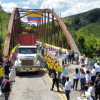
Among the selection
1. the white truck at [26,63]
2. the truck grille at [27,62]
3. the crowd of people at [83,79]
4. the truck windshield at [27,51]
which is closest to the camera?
the crowd of people at [83,79]

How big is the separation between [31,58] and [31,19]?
1274 inches

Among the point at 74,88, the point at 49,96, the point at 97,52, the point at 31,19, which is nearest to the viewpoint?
the point at 49,96

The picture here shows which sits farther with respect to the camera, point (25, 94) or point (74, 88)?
point (74, 88)

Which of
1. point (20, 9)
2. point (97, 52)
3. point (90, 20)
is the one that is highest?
point (90, 20)

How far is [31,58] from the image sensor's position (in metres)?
15.5

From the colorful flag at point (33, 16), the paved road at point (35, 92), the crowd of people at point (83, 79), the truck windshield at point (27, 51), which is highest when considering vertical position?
the colorful flag at point (33, 16)

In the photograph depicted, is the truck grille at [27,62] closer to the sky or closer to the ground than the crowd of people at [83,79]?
closer to the sky

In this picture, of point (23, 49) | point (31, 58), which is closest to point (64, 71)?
point (31, 58)

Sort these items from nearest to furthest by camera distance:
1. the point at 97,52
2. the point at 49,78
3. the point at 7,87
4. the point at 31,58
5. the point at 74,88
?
the point at 7,87 < the point at 74,88 < the point at 49,78 < the point at 31,58 < the point at 97,52

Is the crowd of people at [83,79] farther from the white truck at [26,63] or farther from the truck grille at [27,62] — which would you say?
the truck grille at [27,62]

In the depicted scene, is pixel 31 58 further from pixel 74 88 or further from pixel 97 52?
pixel 97 52

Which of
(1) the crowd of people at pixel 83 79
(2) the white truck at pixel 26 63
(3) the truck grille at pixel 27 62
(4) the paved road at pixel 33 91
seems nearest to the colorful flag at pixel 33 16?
(1) the crowd of people at pixel 83 79

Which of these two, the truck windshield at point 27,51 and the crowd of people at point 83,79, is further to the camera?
the truck windshield at point 27,51

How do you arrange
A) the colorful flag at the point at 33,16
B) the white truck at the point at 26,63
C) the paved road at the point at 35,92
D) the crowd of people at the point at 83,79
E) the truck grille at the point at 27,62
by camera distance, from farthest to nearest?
the colorful flag at the point at 33,16
the truck grille at the point at 27,62
the white truck at the point at 26,63
the paved road at the point at 35,92
the crowd of people at the point at 83,79
